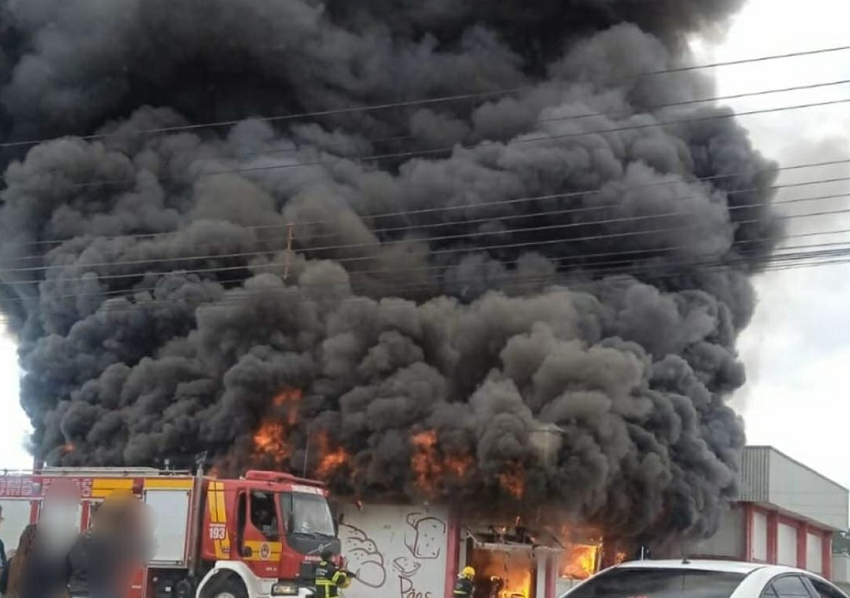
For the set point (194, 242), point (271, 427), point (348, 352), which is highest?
point (194, 242)

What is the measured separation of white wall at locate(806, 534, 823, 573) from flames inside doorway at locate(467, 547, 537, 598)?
53.3ft

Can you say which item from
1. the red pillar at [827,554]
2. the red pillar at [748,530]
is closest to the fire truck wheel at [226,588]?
the red pillar at [748,530]

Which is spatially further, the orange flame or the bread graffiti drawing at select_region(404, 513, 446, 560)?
the bread graffiti drawing at select_region(404, 513, 446, 560)

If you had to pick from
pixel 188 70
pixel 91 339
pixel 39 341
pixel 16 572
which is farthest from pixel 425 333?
pixel 16 572

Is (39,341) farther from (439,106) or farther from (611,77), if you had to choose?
(611,77)

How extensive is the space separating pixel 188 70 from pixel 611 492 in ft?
62.5

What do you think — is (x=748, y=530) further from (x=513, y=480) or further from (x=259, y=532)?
(x=259, y=532)

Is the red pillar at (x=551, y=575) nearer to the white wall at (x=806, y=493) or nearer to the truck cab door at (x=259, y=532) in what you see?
the truck cab door at (x=259, y=532)

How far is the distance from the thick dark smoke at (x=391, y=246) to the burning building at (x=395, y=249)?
81 millimetres

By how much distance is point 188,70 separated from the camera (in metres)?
34.8

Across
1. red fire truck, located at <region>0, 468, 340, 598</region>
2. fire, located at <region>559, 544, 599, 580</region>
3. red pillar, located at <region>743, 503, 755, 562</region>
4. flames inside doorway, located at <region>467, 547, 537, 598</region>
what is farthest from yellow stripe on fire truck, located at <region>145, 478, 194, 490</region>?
red pillar, located at <region>743, 503, 755, 562</region>

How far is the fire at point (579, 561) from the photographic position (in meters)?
24.9

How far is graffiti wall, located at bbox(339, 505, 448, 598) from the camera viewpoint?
24344 millimetres

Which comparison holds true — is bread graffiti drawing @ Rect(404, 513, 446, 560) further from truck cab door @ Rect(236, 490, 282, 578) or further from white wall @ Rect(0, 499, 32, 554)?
white wall @ Rect(0, 499, 32, 554)
